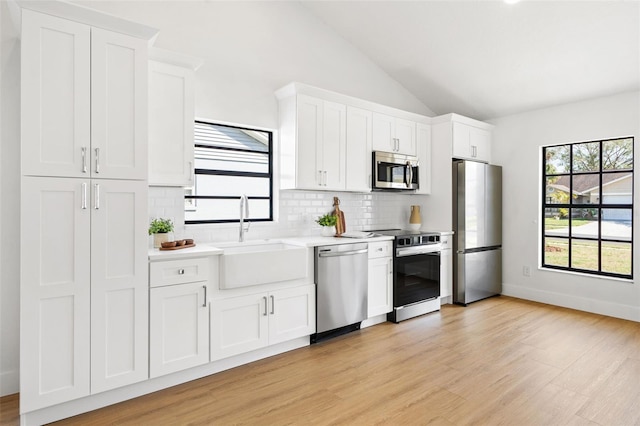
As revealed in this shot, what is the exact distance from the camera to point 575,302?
183 inches

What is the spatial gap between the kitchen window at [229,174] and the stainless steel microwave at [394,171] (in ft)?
4.22

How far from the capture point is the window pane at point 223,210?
11.5 ft

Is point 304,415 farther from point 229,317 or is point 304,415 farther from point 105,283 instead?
point 105,283

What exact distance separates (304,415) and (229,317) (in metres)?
0.97

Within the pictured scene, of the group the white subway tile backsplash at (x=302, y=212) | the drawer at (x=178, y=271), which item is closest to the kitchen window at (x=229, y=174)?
the white subway tile backsplash at (x=302, y=212)

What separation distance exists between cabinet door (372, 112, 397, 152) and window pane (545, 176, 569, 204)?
2.34m

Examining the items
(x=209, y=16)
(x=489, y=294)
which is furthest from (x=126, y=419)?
(x=489, y=294)

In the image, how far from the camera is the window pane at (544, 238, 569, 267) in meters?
4.92

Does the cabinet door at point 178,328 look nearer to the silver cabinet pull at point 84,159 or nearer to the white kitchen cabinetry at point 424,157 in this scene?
the silver cabinet pull at point 84,159

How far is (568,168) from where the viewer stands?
4.87 metres

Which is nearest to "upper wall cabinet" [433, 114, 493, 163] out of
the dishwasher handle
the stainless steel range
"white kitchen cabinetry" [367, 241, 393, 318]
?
the stainless steel range

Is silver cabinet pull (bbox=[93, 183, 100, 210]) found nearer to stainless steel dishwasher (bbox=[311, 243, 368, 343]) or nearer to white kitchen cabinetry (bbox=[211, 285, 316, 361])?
white kitchen cabinetry (bbox=[211, 285, 316, 361])

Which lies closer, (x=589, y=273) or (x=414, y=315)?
(x=414, y=315)

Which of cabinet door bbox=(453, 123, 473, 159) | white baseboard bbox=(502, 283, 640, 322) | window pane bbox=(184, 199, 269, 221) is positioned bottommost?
white baseboard bbox=(502, 283, 640, 322)
